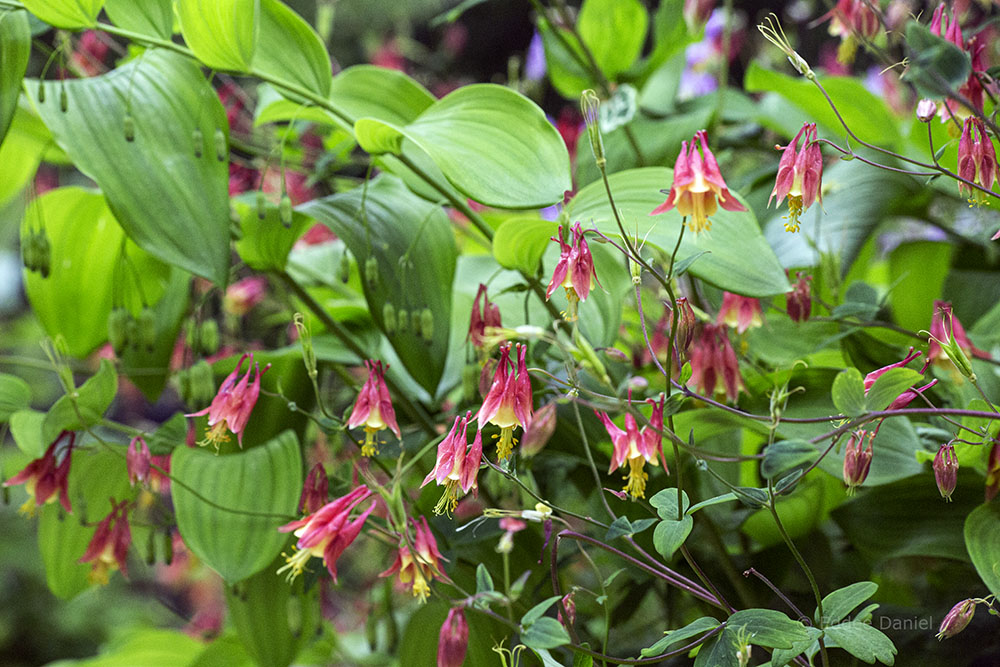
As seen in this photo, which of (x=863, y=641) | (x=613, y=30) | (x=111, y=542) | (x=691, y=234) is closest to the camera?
(x=863, y=641)

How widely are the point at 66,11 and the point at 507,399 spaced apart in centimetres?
34

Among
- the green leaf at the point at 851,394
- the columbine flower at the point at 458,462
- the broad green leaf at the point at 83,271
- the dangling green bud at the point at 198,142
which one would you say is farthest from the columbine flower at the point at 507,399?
the broad green leaf at the point at 83,271

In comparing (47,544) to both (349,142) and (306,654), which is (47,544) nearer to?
(306,654)

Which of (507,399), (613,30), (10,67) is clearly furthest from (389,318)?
(613,30)

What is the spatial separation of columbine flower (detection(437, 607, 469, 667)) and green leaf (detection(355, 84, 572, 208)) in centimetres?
19

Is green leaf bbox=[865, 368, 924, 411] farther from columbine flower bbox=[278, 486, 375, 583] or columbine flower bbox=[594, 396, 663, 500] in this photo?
columbine flower bbox=[278, 486, 375, 583]

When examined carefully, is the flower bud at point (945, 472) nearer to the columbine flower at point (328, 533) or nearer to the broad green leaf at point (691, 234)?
the broad green leaf at point (691, 234)

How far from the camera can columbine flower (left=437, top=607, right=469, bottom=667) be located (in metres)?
0.34

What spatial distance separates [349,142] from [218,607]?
0.88 metres

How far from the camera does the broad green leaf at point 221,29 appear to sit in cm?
42

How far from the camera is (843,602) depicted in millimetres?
326

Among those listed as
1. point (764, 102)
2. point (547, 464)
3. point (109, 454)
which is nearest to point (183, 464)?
point (109, 454)

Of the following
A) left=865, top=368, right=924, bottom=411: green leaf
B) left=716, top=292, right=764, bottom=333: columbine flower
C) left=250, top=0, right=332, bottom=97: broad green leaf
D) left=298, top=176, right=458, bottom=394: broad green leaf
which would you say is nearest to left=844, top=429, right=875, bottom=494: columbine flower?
left=865, top=368, right=924, bottom=411: green leaf

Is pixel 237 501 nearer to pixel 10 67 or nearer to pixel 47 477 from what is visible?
pixel 47 477
